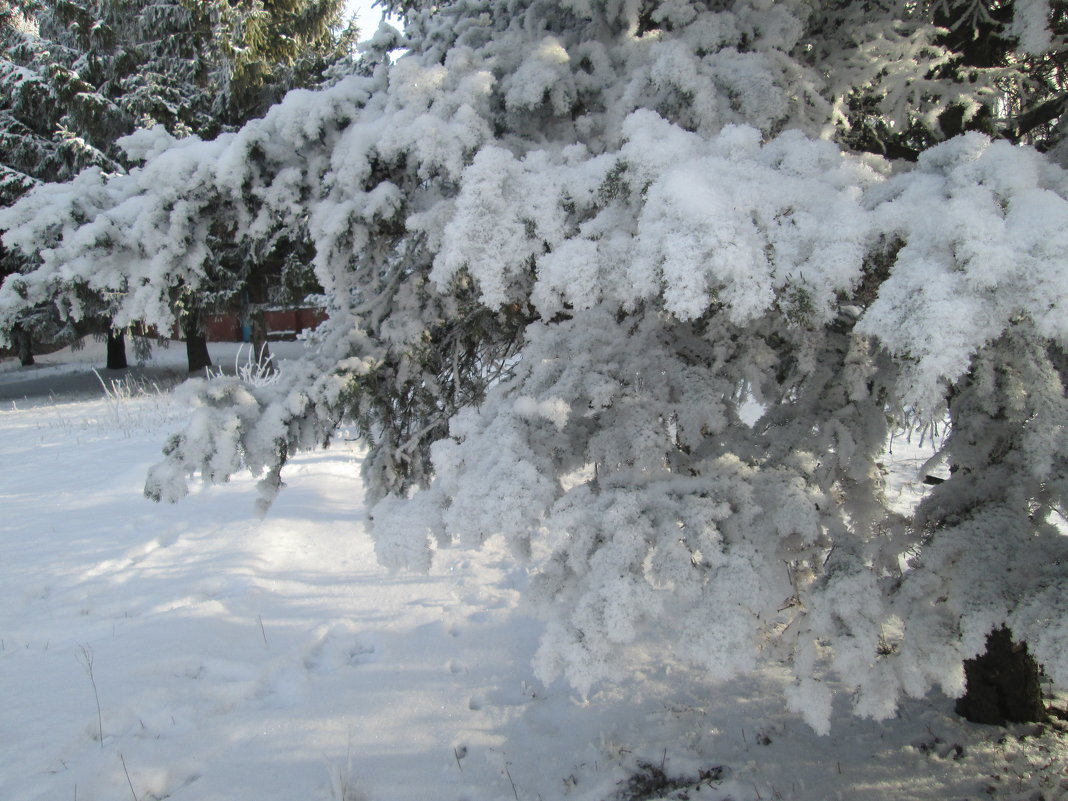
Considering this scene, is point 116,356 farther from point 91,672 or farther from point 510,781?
point 510,781

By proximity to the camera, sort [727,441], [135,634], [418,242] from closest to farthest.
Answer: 1. [727,441]
2. [418,242]
3. [135,634]

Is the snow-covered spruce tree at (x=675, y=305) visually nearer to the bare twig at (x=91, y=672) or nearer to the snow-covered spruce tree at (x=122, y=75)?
the bare twig at (x=91, y=672)

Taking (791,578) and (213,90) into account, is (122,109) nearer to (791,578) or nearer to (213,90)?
(213,90)

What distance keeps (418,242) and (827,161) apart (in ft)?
5.57

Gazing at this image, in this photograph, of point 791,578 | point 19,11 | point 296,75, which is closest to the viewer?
point 791,578

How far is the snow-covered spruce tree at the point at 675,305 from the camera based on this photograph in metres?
1.73

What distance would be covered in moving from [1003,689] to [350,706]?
141 inches

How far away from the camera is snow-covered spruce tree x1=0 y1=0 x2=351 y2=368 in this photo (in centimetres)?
1282

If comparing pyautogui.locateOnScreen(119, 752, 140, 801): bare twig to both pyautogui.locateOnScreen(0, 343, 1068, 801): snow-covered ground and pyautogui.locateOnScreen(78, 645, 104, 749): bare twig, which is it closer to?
pyautogui.locateOnScreen(0, 343, 1068, 801): snow-covered ground

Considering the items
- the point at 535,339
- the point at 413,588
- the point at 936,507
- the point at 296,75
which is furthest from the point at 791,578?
the point at 296,75

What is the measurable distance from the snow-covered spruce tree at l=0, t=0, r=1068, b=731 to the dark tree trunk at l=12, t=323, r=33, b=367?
541 inches

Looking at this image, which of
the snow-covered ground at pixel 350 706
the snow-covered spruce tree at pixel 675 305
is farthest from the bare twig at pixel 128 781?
the snow-covered spruce tree at pixel 675 305

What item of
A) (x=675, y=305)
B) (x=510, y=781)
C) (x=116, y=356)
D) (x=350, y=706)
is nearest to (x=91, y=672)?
(x=350, y=706)

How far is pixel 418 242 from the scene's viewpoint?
9.65ft
